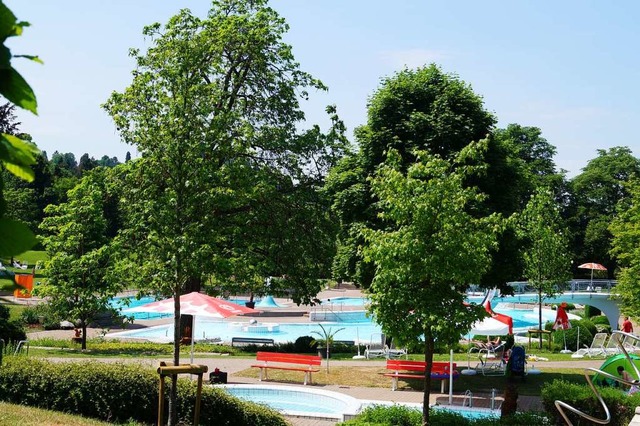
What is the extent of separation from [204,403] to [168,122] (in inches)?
234

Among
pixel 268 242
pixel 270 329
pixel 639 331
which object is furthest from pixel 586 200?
pixel 268 242

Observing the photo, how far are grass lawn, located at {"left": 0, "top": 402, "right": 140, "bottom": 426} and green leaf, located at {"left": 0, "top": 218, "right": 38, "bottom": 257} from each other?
36.5ft

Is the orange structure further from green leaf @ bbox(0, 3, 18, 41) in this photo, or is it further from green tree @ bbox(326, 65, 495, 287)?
green tree @ bbox(326, 65, 495, 287)

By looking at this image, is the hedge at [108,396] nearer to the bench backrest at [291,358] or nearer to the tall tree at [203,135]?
the tall tree at [203,135]

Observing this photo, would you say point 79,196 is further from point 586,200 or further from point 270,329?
point 586,200

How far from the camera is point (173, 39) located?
96.8ft

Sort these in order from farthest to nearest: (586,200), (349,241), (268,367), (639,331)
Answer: (586,200), (639,331), (349,241), (268,367)

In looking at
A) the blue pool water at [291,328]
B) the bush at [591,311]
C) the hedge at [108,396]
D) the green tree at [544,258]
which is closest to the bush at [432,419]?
the hedge at [108,396]

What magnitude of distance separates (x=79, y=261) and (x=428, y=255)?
18605 millimetres

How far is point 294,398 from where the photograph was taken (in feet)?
66.5

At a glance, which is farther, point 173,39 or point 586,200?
point 586,200

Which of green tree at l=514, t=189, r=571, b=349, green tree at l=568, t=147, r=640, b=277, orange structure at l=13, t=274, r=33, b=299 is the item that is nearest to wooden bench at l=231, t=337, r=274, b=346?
orange structure at l=13, t=274, r=33, b=299

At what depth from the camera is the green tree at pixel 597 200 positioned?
225ft

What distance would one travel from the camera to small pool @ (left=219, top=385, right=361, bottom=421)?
19219mm
